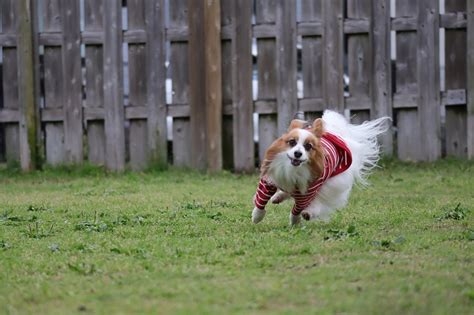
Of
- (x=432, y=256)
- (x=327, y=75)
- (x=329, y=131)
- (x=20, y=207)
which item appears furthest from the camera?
(x=327, y=75)

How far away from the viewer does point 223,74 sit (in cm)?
1071

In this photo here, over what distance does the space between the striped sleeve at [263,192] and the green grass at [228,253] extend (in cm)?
21

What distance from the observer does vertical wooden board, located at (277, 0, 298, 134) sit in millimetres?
10406

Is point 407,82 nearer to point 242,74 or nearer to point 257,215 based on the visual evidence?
point 242,74

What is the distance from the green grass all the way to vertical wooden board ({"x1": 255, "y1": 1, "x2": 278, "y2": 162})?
3.57 feet

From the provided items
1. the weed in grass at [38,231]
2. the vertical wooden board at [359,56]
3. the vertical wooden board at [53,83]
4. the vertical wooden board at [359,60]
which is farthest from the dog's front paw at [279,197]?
the vertical wooden board at [53,83]

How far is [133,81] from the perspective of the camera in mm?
10727

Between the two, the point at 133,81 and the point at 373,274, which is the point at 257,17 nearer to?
the point at 133,81

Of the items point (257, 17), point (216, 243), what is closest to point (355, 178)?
point (216, 243)

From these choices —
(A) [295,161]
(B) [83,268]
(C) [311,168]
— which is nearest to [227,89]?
(C) [311,168]

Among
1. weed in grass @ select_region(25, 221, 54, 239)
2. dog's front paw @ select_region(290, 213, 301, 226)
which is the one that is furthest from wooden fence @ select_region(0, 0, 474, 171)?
weed in grass @ select_region(25, 221, 54, 239)

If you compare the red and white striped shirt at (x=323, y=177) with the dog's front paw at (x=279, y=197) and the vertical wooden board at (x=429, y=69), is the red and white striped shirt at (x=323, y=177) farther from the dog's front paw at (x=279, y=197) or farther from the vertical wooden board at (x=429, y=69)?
the vertical wooden board at (x=429, y=69)

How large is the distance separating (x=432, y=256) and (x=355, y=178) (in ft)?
6.98

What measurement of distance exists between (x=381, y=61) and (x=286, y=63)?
1.01 meters
